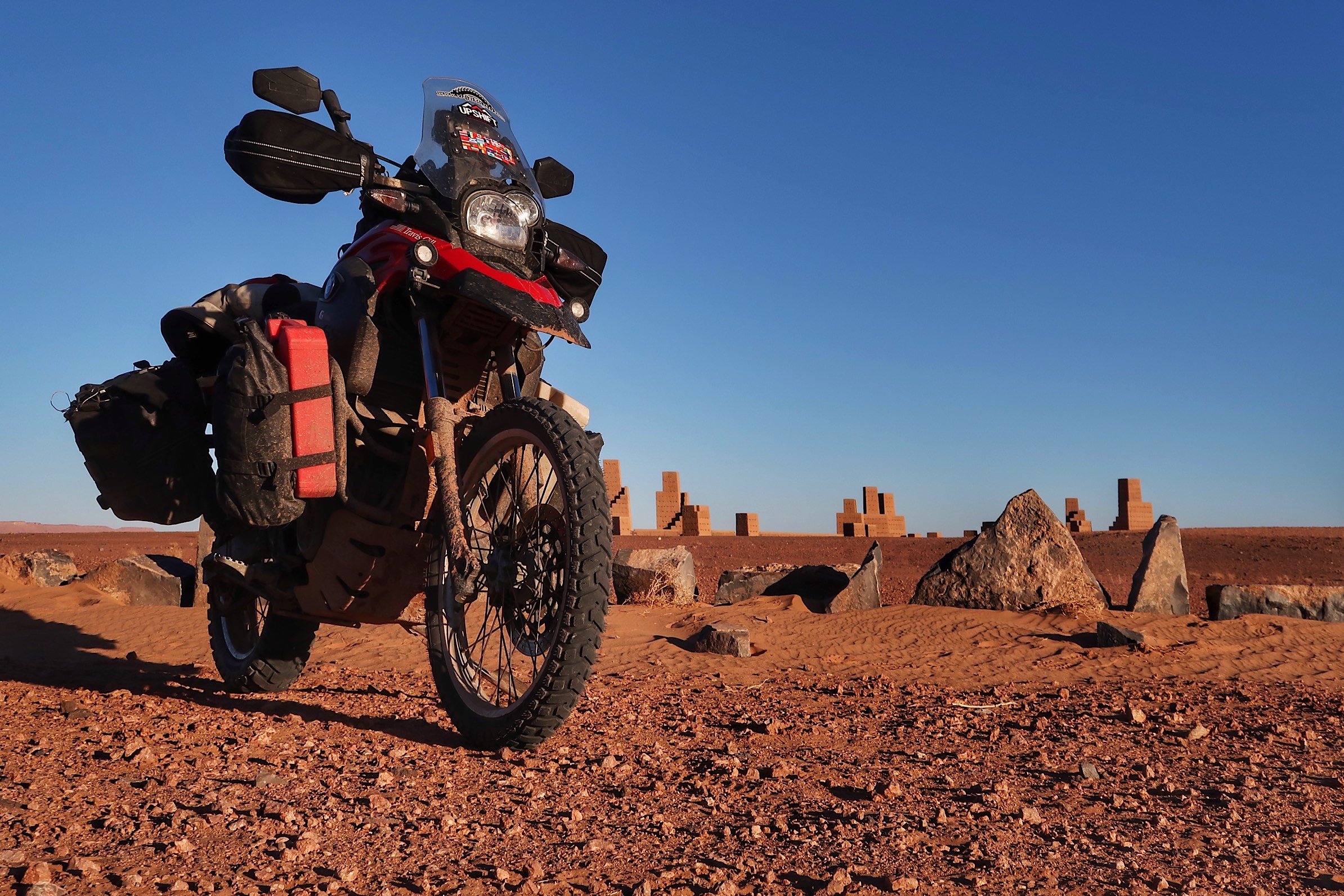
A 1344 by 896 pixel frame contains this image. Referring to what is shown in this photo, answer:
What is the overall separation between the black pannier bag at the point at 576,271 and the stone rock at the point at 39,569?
8516 millimetres

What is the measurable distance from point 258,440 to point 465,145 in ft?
5.02

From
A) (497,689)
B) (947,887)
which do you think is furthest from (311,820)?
(947,887)

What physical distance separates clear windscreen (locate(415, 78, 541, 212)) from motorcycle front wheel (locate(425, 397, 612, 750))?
110 centimetres

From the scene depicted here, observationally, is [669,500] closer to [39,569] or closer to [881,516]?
[881,516]

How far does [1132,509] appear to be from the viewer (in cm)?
2831

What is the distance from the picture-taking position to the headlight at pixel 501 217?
3654 millimetres

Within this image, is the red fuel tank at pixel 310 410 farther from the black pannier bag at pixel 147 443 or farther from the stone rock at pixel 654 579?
the stone rock at pixel 654 579

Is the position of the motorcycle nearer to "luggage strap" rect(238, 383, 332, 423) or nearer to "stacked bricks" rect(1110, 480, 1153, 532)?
"luggage strap" rect(238, 383, 332, 423)

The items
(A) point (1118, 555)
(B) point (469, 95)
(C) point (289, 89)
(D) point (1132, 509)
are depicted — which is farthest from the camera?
(D) point (1132, 509)

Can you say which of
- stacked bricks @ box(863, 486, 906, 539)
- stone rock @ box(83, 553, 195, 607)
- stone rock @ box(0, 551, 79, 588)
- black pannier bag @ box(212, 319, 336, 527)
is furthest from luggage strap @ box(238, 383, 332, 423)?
stacked bricks @ box(863, 486, 906, 539)

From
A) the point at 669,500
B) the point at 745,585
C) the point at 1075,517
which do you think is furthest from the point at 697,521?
the point at 745,585

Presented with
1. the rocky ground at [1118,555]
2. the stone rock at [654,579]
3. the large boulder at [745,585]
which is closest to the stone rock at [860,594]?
the large boulder at [745,585]

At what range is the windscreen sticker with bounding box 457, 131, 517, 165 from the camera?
12.9 feet

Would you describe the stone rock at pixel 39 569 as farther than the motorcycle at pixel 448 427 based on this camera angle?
Yes
